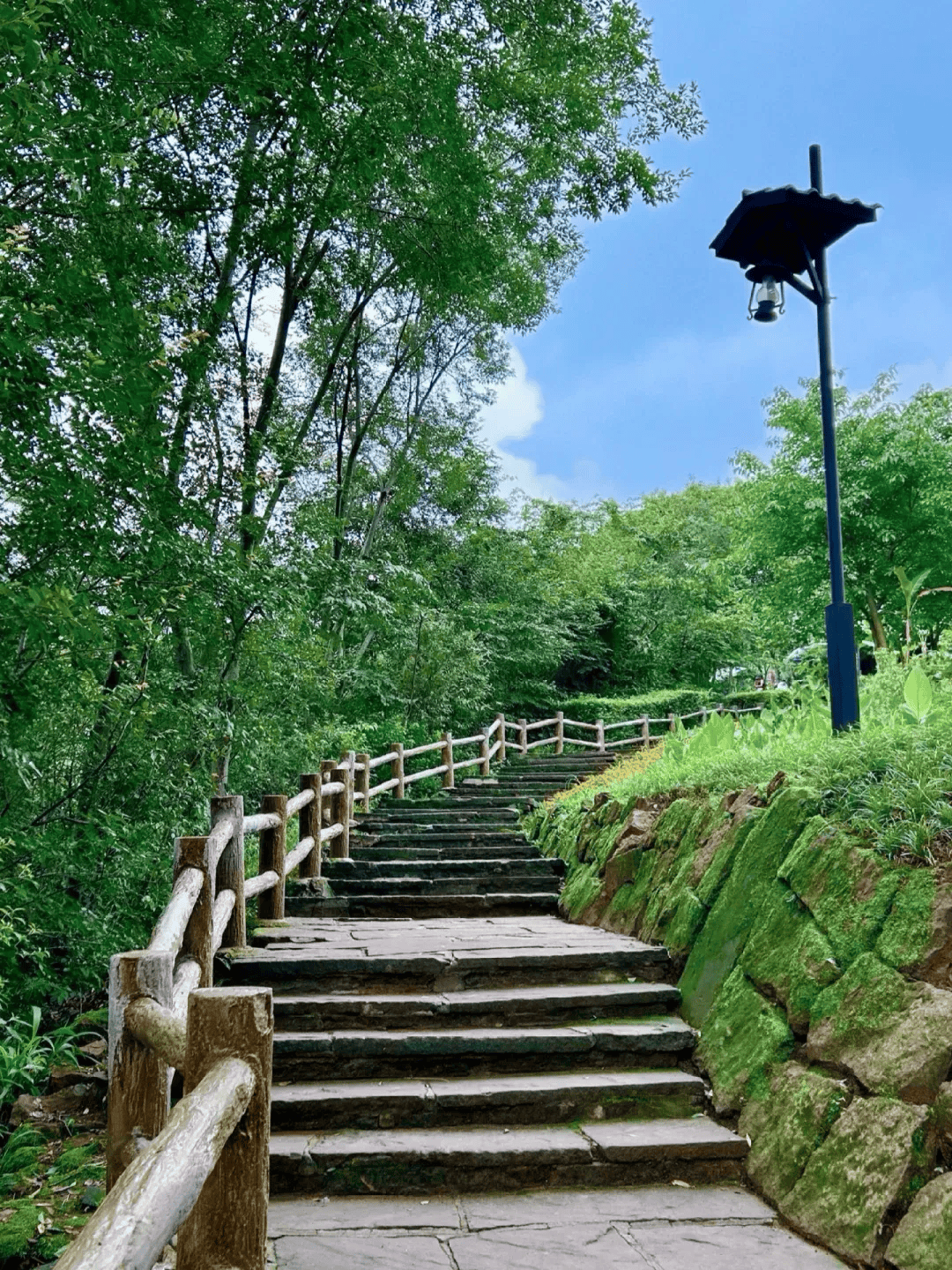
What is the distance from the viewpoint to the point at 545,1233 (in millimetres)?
2758

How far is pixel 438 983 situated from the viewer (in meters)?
Result: 4.41

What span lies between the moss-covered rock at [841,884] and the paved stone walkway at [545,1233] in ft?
2.97

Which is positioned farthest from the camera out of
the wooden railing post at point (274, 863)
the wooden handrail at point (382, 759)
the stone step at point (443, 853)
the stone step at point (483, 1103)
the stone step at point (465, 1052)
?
the wooden handrail at point (382, 759)

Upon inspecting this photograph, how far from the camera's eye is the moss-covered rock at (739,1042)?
3.25m

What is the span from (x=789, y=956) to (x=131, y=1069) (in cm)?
231

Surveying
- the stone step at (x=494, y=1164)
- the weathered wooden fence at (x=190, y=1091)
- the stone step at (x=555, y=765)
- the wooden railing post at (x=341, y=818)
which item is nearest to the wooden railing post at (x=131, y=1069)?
the weathered wooden fence at (x=190, y=1091)

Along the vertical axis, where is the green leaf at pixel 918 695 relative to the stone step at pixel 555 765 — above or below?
above

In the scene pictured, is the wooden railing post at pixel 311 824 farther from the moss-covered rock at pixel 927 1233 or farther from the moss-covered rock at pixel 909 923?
the moss-covered rock at pixel 927 1233

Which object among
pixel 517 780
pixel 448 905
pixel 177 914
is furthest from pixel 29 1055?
pixel 517 780

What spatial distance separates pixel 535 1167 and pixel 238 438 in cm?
659

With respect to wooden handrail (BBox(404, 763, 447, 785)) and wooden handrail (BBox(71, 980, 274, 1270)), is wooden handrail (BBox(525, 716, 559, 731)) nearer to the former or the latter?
wooden handrail (BBox(404, 763, 447, 785))

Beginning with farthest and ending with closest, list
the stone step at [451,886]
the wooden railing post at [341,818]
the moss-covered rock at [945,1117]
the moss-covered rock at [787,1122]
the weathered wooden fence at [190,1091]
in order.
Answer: the wooden railing post at [341,818], the stone step at [451,886], the moss-covered rock at [787,1122], the moss-covered rock at [945,1117], the weathered wooden fence at [190,1091]

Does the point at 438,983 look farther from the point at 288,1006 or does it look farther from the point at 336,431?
the point at 336,431

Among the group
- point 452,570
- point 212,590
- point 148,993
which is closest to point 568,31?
point 212,590
